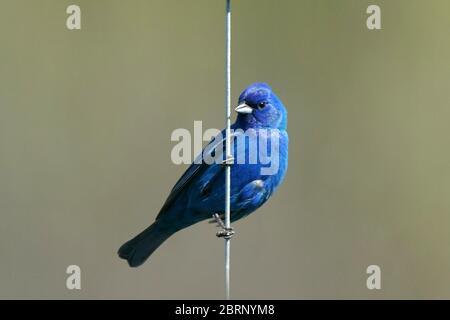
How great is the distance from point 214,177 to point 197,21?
2821 millimetres

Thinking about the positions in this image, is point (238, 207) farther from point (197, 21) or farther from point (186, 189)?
point (197, 21)

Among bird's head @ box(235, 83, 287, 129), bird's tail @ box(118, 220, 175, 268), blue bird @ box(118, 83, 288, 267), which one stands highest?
bird's head @ box(235, 83, 287, 129)

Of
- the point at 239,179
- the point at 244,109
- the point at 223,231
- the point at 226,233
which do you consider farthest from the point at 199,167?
the point at 226,233

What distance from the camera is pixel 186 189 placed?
5.60m

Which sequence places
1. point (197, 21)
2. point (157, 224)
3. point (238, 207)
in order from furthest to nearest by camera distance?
point (197, 21) → point (157, 224) → point (238, 207)

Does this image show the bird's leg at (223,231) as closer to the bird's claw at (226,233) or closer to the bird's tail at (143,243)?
the bird's claw at (226,233)

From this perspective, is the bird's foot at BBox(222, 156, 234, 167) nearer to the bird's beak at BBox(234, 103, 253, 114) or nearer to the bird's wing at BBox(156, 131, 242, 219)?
the bird's wing at BBox(156, 131, 242, 219)

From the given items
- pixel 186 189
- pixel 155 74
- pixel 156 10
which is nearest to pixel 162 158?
pixel 155 74

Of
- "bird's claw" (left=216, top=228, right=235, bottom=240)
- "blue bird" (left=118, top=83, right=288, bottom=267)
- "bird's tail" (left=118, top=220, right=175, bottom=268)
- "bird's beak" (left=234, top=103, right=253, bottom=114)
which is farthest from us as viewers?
"bird's tail" (left=118, top=220, right=175, bottom=268)

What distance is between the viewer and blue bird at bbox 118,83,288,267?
5.40 metres

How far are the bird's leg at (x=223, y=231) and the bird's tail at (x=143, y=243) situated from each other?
16.8 inches

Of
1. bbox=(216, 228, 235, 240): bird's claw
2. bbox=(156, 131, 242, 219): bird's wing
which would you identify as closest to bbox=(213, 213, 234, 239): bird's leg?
bbox=(216, 228, 235, 240): bird's claw

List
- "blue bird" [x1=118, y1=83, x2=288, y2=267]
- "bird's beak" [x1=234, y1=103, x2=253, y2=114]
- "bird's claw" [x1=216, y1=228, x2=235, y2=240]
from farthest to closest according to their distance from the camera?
"bird's beak" [x1=234, y1=103, x2=253, y2=114] → "blue bird" [x1=118, y1=83, x2=288, y2=267] → "bird's claw" [x1=216, y1=228, x2=235, y2=240]

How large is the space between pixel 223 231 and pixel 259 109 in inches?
32.4
